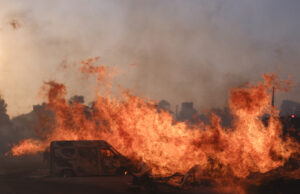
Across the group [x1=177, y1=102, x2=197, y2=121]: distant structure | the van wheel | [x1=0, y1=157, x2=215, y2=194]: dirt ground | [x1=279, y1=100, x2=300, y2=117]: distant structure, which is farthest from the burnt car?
[x1=177, y1=102, x2=197, y2=121]: distant structure

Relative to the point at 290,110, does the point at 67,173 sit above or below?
below

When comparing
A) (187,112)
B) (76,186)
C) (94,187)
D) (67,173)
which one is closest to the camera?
(94,187)


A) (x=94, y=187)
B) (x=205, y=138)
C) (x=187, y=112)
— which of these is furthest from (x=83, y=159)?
(x=187, y=112)

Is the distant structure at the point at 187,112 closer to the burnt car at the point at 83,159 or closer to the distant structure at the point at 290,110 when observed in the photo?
the distant structure at the point at 290,110

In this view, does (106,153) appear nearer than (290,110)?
Yes

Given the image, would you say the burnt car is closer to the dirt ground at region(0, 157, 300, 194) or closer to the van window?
the van window

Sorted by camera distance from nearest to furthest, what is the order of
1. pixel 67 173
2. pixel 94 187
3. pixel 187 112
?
pixel 94 187, pixel 67 173, pixel 187 112

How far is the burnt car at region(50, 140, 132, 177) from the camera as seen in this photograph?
16.3 metres

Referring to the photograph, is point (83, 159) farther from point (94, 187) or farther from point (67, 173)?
point (94, 187)

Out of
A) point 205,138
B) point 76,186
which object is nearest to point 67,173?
point 76,186

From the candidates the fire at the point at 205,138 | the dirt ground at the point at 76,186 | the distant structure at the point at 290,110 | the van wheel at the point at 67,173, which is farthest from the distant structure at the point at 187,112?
the dirt ground at the point at 76,186

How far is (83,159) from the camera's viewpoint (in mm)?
16391

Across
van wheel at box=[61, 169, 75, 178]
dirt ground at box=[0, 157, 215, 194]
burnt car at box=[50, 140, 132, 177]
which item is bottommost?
dirt ground at box=[0, 157, 215, 194]

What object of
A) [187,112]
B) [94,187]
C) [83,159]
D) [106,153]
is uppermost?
[187,112]
